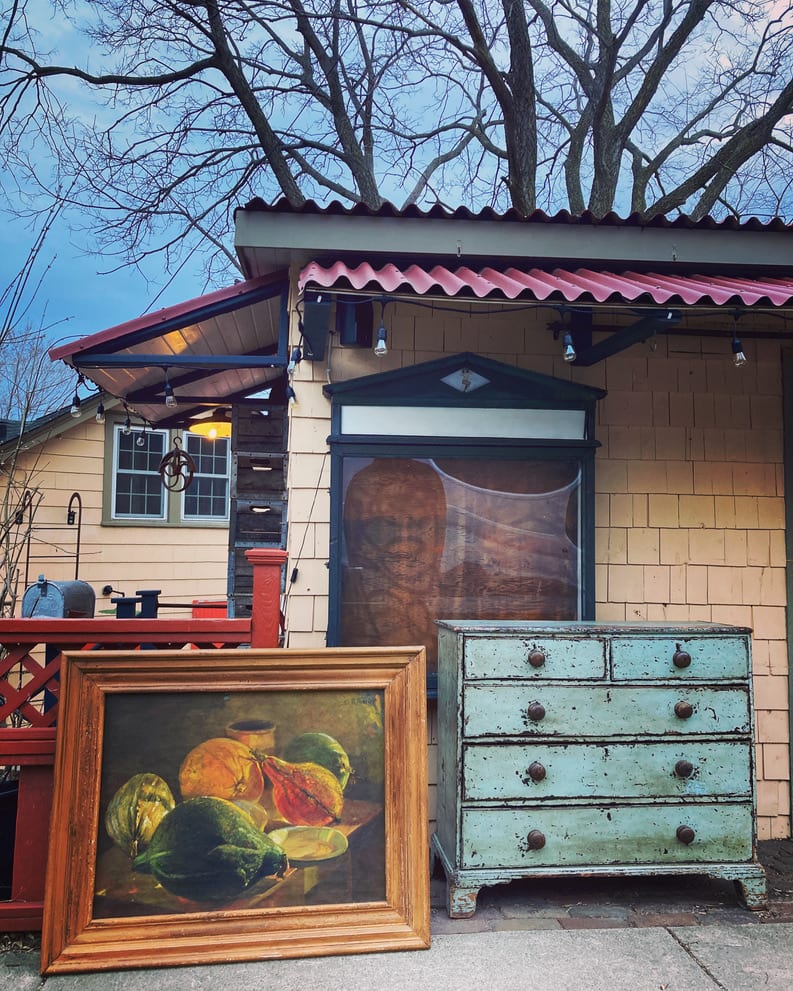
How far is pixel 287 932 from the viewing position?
9.19 ft

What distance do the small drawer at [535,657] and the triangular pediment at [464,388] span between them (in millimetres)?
1563

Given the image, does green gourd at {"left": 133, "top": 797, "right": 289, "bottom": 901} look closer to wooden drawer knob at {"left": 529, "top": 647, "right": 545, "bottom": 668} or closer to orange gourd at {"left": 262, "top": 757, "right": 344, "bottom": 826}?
orange gourd at {"left": 262, "top": 757, "right": 344, "bottom": 826}

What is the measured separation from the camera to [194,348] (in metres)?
5.18

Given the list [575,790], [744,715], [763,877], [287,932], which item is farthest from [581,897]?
[287,932]

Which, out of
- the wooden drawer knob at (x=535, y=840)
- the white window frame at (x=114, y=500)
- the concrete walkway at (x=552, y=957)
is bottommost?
the concrete walkway at (x=552, y=957)

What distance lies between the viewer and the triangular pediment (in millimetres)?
4176

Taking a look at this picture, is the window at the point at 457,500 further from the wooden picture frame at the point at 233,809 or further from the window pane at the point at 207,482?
the window pane at the point at 207,482

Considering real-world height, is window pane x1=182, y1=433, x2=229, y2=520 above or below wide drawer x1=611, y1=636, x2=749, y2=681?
above

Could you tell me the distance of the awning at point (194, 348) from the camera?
4.20 meters

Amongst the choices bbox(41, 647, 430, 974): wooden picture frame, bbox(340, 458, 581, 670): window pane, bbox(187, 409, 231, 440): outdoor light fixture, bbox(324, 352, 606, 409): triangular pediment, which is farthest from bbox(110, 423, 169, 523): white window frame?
bbox(41, 647, 430, 974): wooden picture frame

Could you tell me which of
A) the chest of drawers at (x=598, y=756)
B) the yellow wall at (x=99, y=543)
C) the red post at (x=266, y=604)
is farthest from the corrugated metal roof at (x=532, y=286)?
the yellow wall at (x=99, y=543)

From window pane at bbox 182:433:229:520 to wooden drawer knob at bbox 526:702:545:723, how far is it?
310 inches

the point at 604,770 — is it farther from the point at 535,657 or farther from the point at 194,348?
the point at 194,348

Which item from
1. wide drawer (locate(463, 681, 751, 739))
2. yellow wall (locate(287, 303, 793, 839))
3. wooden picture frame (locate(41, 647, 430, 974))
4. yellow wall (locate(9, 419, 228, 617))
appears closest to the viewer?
wooden picture frame (locate(41, 647, 430, 974))
